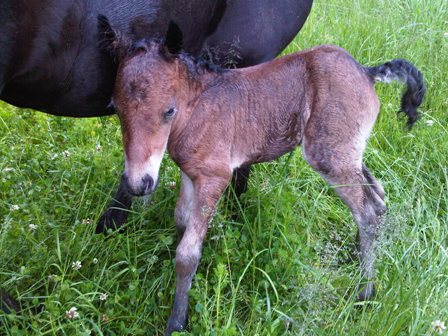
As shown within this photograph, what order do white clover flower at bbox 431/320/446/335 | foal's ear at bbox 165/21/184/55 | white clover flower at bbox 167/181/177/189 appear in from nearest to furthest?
white clover flower at bbox 431/320/446/335
foal's ear at bbox 165/21/184/55
white clover flower at bbox 167/181/177/189

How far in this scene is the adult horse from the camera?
9.41ft

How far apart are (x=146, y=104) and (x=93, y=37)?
0.54 m

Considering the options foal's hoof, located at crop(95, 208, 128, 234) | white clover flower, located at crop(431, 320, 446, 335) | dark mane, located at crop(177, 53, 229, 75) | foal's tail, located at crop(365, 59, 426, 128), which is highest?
dark mane, located at crop(177, 53, 229, 75)

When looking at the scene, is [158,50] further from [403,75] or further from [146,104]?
[403,75]

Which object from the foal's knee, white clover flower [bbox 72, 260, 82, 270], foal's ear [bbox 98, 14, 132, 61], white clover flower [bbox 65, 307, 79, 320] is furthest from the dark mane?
white clover flower [bbox 65, 307, 79, 320]

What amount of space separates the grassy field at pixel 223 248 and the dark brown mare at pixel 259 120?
18 cm

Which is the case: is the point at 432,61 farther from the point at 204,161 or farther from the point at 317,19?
the point at 204,161

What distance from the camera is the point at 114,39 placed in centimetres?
296

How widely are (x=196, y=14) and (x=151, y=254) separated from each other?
3.86 ft

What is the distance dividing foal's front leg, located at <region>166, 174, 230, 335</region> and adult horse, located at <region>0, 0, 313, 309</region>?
590mm

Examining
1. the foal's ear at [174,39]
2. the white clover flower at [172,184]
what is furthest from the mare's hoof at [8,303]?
the foal's ear at [174,39]

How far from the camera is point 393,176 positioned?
13.9 ft

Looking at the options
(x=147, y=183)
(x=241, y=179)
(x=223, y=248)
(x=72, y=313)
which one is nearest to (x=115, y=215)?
(x=241, y=179)

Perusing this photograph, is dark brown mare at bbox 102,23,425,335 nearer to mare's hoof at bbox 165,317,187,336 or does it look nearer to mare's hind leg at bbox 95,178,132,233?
mare's hoof at bbox 165,317,187,336
